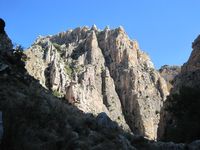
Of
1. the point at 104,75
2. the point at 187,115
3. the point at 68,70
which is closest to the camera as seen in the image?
the point at 187,115

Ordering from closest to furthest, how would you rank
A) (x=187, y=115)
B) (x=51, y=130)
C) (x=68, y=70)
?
(x=51, y=130), (x=187, y=115), (x=68, y=70)

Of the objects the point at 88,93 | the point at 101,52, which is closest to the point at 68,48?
the point at 101,52

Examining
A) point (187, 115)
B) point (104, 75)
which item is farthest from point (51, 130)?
point (104, 75)

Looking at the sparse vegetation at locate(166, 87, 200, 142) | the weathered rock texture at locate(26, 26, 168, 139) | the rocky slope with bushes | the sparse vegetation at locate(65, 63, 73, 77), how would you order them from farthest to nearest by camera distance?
the sparse vegetation at locate(65, 63, 73, 77) < the weathered rock texture at locate(26, 26, 168, 139) < the sparse vegetation at locate(166, 87, 200, 142) < the rocky slope with bushes

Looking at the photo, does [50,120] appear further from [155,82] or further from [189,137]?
[155,82]

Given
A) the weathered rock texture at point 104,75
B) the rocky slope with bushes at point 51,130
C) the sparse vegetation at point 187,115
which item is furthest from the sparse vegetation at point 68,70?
the rocky slope with bushes at point 51,130

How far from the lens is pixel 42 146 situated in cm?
1150

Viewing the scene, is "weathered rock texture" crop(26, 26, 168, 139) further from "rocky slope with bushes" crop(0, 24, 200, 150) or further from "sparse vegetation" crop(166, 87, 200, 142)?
"rocky slope with bushes" crop(0, 24, 200, 150)

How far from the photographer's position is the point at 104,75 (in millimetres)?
151000

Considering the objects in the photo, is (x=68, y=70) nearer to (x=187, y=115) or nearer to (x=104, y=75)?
(x=104, y=75)

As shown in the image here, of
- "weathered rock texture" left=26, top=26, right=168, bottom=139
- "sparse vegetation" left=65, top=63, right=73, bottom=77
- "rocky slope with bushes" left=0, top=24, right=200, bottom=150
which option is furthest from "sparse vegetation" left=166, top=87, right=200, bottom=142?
"sparse vegetation" left=65, top=63, right=73, bottom=77

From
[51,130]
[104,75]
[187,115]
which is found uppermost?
[104,75]

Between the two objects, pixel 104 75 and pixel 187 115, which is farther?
pixel 104 75

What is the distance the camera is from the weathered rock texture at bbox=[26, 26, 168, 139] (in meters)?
131
